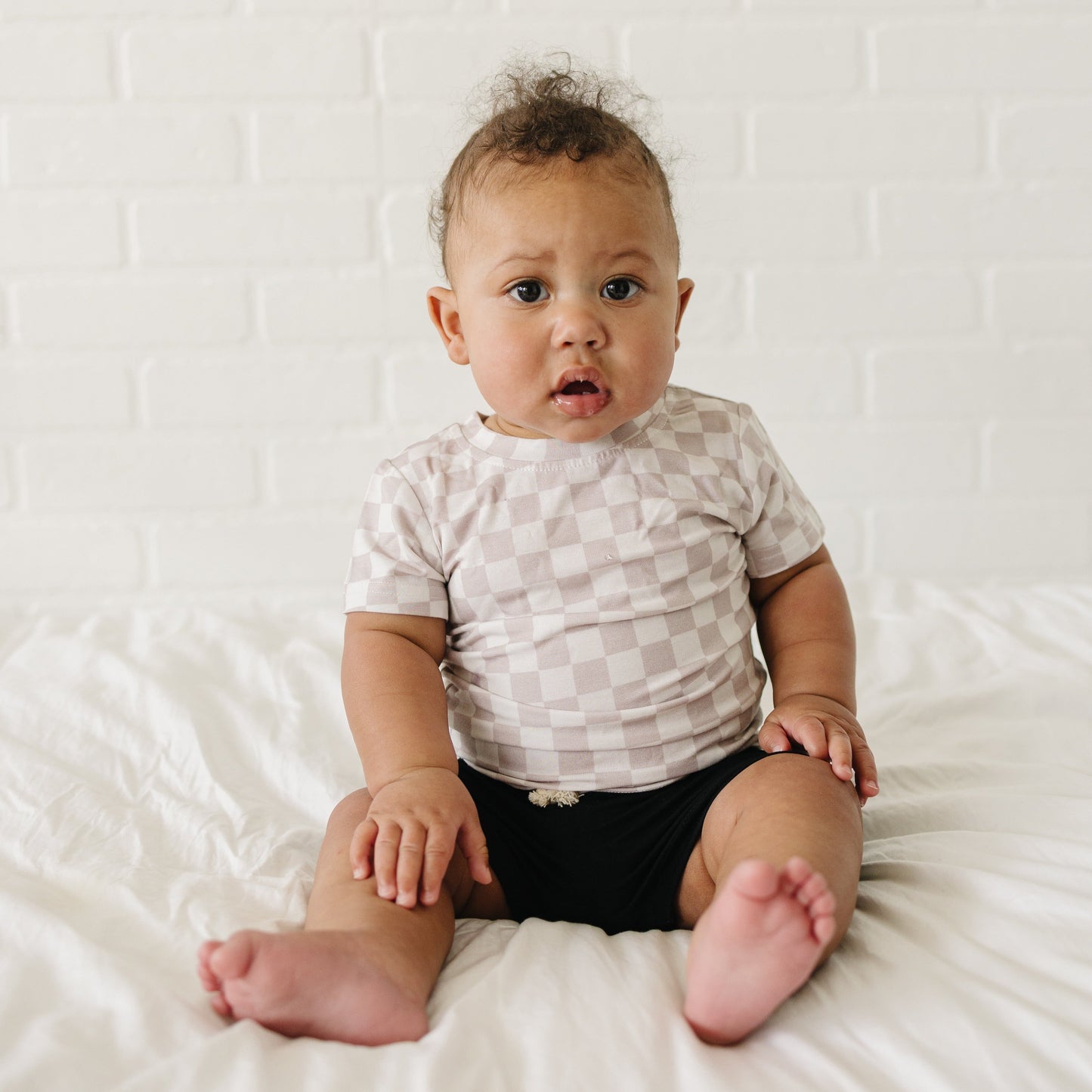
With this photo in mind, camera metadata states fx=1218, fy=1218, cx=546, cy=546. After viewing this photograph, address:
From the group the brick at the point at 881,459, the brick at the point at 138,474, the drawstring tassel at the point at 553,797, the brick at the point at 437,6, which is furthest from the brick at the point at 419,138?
the drawstring tassel at the point at 553,797

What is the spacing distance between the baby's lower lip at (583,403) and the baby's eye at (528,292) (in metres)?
0.08

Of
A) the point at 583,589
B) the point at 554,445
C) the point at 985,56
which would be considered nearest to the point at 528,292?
the point at 554,445

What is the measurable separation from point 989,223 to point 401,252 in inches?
32.6

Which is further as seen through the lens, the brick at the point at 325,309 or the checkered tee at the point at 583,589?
the brick at the point at 325,309

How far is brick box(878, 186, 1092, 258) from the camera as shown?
170 centimetres

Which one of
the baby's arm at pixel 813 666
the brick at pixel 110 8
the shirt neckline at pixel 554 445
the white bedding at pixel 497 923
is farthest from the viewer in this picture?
the brick at pixel 110 8

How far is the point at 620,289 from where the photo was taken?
0.92 metres

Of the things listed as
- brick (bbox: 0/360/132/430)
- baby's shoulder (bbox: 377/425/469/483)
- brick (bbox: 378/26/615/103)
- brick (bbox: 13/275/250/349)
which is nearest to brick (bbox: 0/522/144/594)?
brick (bbox: 0/360/132/430)

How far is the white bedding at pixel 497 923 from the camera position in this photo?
2.02 ft

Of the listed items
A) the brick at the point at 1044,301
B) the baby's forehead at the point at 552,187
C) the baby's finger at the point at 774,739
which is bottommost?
the baby's finger at the point at 774,739

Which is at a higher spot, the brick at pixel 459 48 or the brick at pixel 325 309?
the brick at pixel 459 48

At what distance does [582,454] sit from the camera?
0.98 metres

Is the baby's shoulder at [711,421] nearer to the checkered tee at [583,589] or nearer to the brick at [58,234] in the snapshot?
the checkered tee at [583,589]

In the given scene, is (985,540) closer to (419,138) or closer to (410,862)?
(419,138)
